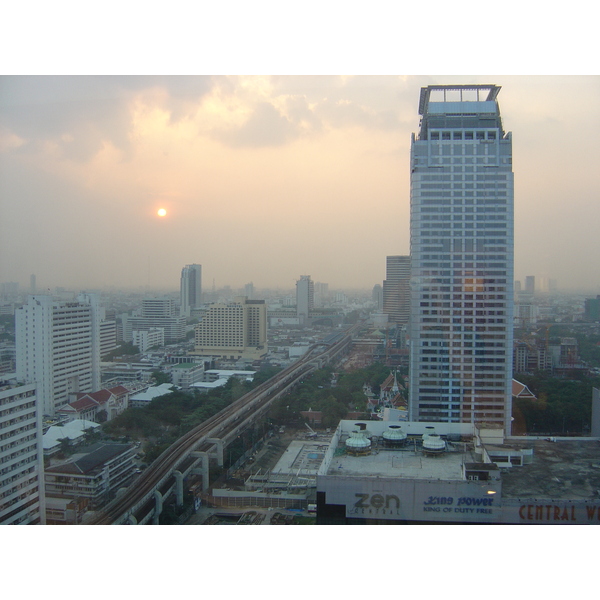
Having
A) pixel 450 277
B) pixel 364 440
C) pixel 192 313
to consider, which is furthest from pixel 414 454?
pixel 192 313

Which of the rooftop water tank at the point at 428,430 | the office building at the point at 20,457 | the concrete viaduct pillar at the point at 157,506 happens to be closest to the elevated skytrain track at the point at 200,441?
the concrete viaduct pillar at the point at 157,506

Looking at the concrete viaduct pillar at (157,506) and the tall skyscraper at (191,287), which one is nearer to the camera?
the concrete viaduct pillar at (157,506)

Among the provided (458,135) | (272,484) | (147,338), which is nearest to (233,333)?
(147,338)

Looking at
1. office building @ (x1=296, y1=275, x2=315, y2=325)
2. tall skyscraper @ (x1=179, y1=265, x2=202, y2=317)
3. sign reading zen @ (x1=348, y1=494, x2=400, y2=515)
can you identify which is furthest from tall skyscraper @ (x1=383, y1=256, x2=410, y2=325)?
sign reading zen @ (x1=348, y1=494, x2=400, y2=515)

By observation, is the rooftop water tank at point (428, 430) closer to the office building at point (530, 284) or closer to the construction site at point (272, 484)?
the construction site at point (272, 484)

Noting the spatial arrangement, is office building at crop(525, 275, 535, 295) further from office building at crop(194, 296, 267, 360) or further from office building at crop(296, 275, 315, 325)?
office building at crop(194, 296, 267, 360)

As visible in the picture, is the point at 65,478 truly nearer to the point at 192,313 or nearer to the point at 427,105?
the point at 192,313

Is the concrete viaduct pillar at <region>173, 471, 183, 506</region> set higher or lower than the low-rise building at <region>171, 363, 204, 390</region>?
lower
